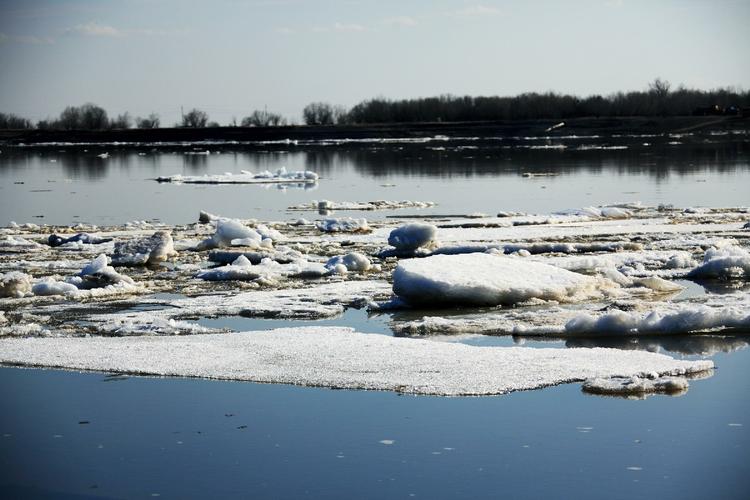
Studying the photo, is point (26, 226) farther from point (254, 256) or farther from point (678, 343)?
point (678, 343)

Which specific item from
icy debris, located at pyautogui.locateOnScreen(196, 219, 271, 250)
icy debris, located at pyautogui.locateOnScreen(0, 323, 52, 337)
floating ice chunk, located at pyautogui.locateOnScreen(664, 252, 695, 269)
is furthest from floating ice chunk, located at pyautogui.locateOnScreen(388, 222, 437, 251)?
icy debris, located at pyautogui.locateOnScreen(0, 323, 52, 337)

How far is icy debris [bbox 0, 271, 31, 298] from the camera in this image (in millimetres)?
9734

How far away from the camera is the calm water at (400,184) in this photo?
19.6 m

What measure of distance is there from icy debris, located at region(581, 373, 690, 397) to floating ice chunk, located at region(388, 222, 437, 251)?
5.97m

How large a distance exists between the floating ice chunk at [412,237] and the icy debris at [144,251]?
8.23ft

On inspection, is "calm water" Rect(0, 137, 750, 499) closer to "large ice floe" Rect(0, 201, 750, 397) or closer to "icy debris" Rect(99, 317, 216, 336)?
"large ice floe" Rect(0, 201, 750, 397)

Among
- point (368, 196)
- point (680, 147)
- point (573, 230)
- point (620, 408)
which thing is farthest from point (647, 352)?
point (680, 147)

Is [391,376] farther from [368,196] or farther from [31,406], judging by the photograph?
[368,196]

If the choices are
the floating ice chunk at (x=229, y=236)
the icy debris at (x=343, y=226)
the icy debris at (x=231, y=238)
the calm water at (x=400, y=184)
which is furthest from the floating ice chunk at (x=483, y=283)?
the calm water at (x=400, y=184)

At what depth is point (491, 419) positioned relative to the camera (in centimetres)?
580

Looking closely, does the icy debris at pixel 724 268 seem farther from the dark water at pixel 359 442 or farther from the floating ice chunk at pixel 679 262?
the dark water at pixel 359 442

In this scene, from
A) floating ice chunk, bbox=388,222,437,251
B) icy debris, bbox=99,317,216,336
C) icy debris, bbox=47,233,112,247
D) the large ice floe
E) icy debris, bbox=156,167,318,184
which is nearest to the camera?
the large ice floe

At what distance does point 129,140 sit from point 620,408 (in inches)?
2652

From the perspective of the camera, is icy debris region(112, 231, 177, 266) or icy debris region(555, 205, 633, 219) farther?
icy debris region(555, 205, 633, 219)
